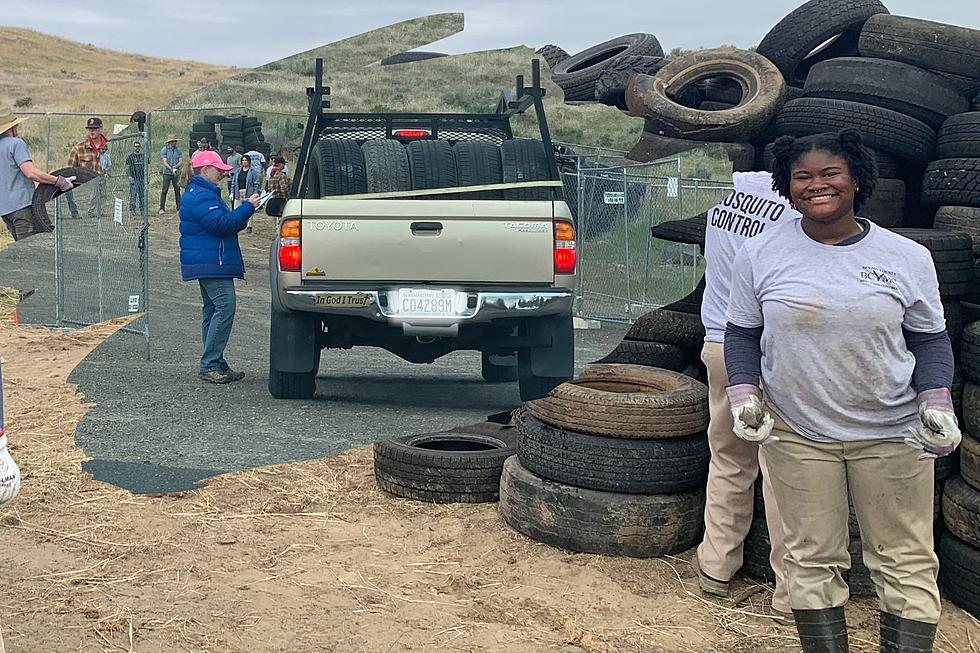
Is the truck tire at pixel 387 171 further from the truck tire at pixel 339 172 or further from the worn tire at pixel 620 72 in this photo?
the worn tire at pixel 620 72

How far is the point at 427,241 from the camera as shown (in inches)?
306

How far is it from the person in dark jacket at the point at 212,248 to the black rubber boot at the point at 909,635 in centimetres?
634

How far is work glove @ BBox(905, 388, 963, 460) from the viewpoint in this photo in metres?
3.44

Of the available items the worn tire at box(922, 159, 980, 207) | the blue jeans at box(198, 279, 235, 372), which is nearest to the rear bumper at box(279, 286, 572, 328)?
the blue jeans at box(198, 279, 235, 372)

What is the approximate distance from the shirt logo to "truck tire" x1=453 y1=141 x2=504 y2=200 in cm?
458

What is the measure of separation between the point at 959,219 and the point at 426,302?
3471 millimetres

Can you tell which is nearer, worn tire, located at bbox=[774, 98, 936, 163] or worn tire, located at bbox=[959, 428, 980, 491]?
worn tire, located at bbox=[959, 428, 980, 491]

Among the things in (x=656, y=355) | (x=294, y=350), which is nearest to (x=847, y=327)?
(x=656, y=355)

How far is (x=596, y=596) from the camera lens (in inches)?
187

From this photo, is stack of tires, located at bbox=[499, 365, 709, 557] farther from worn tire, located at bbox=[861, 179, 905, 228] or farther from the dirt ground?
worn tire, located at bbox=[861, 179, 905, 228]

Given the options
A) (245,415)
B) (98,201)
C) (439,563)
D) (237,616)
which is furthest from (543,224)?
(98,201)

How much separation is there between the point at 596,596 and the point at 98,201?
9.10m

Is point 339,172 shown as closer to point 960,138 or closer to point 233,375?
point 233,375

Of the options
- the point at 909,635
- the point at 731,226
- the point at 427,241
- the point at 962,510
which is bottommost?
the point at 909,635
